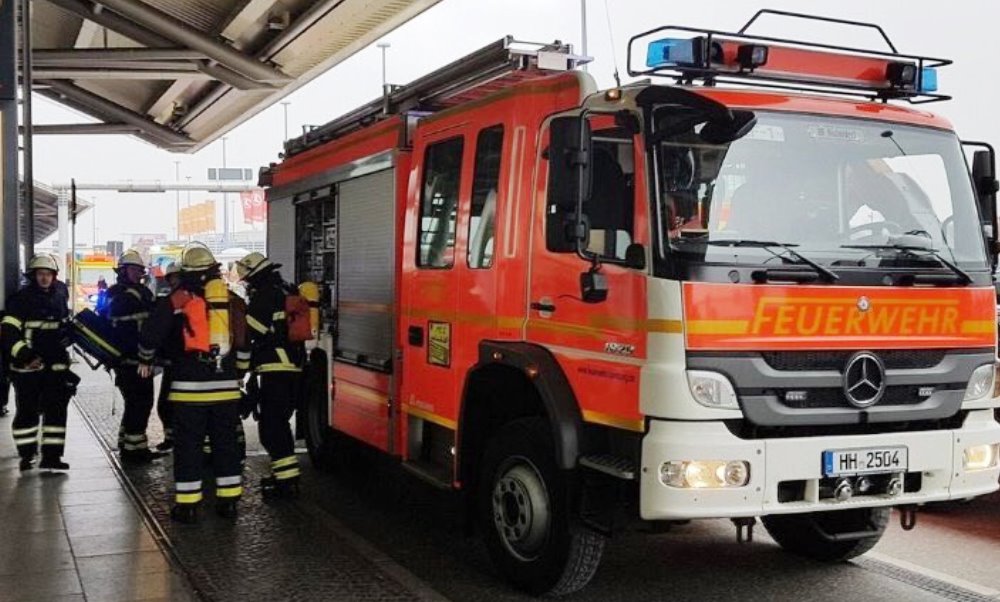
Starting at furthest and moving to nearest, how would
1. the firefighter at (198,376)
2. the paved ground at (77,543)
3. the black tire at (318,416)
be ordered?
the black tire at (318,416) → the firefighter at (198,376) → the paved ground at (77,543)

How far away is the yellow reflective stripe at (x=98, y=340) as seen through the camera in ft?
28.5

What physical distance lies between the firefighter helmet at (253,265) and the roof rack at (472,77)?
1.32 meters

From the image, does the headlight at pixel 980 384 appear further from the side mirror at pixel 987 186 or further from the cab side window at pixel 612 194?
the cab side window at pixel 612 194

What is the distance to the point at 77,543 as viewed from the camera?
6230mm

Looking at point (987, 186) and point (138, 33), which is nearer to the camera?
point (987, 186)

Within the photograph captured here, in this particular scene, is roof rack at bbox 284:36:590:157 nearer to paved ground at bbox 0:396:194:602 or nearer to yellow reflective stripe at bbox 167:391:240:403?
yellow reflective stripe at bbox 167:391:240:403

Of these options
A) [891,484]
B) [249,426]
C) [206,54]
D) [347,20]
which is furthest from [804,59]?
[206,54]

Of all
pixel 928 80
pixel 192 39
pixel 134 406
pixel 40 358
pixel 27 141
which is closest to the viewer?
pixel 928 80

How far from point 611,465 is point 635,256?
0.93 meters

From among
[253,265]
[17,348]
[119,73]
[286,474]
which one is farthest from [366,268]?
[119,73]

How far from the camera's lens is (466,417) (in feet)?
18.7

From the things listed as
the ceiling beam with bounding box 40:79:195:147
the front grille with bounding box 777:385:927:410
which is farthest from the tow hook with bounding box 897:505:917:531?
the ceiling beam with bounding box 40:79:195:147

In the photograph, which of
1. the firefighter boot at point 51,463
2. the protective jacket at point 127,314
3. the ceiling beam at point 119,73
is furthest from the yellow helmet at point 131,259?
the ceiling beam at point 119,73

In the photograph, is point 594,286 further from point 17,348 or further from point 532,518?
point 17,348
